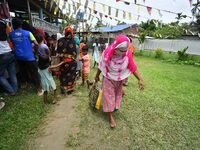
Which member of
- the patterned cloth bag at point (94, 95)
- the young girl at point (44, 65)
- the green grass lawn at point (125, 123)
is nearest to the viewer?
the green grass lawn at point (125, 123)

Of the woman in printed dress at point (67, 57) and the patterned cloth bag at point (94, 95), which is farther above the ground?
the woman in printed dress at point (67, 57)

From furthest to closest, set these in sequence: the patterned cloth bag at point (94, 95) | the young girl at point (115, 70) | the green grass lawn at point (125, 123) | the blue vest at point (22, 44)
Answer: the blue vest at point (22, 44)
the patterned cloth bag at point (94, 95)
the young girl at point (115, 70)
the green grass lawn at point (125, 123)

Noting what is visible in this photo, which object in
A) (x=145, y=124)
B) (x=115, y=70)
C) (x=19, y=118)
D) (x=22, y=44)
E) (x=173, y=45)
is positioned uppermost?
(x=22, y=44)

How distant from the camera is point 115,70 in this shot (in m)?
3.04

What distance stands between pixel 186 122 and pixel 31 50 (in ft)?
12.1

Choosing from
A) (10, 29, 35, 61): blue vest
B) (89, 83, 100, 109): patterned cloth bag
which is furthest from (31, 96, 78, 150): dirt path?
(10, 29, 35, 61): blue vest

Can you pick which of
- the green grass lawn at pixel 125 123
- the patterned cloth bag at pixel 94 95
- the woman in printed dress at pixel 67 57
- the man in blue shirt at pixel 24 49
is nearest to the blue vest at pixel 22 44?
the man in blue shirt at pixel 24 49

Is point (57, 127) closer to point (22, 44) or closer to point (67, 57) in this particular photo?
point (67, 57)

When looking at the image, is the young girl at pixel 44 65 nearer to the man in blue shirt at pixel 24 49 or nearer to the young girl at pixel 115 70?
the man in blue shirt at pixel 24 49

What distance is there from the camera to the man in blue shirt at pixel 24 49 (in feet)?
13.3

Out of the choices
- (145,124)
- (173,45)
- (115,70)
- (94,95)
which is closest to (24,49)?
(94,95)

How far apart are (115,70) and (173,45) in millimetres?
15010

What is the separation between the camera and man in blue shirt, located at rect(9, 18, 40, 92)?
13.3 ft

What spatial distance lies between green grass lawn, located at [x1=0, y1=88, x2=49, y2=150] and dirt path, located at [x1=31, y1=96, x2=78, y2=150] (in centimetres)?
17
